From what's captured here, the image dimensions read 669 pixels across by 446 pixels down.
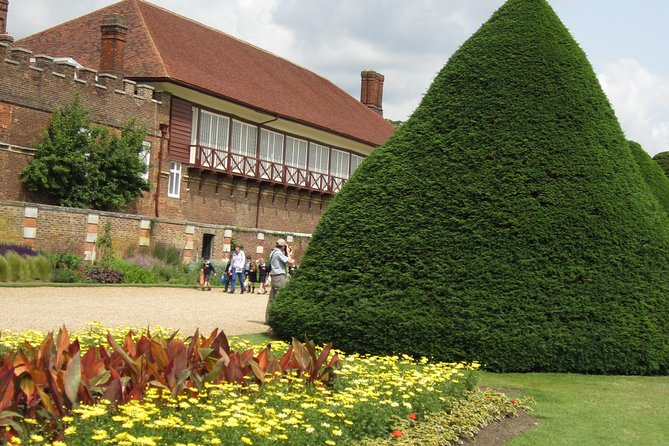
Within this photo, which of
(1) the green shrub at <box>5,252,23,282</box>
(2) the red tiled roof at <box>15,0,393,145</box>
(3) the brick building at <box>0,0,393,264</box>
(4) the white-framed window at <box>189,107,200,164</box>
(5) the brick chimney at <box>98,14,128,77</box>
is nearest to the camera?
(1) the green shrub at <box>5,252,23,282</box>

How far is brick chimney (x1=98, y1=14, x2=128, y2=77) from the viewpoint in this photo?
32500 millimetres

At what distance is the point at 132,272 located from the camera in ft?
86.3

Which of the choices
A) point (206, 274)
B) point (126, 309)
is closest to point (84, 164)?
point (206, 274)

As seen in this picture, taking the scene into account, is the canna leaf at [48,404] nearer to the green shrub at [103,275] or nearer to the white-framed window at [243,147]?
the green shrub at [103,275]

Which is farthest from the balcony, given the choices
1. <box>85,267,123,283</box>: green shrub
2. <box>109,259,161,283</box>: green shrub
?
<box>85,267,123,283</box>: green shrub

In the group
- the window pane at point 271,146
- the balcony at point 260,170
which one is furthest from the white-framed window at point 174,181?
the window pane at point 271,146

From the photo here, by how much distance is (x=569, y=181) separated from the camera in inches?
472

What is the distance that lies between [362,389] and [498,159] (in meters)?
A: 5.13

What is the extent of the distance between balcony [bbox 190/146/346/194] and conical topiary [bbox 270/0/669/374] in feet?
77.2

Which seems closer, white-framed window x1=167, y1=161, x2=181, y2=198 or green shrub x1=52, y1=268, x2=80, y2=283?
green shrub x1=52, y1=268, x2=80, y2=283

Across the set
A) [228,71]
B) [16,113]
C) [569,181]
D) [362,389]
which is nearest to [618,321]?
[569,181]

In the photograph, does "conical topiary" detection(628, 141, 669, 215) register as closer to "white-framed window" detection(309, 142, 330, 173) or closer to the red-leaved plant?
the red-leaved plant

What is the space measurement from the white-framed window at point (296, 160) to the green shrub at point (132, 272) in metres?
15.1

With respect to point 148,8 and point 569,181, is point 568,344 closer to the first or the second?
point 569,181
